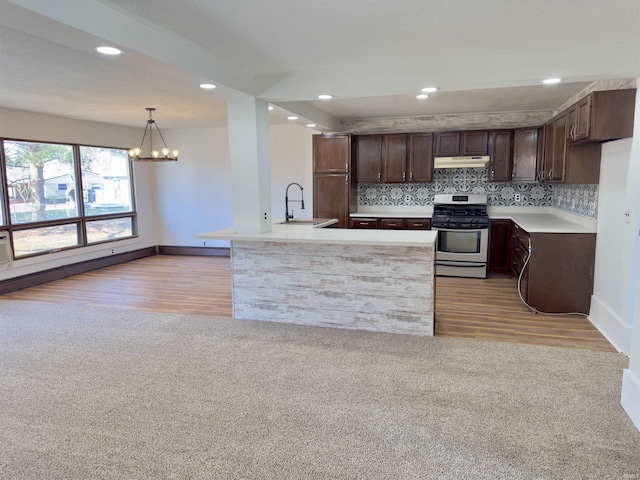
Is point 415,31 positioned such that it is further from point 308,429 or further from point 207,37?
point 308,429

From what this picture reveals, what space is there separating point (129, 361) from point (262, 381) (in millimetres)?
1190

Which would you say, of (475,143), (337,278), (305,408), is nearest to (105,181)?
(337,278)

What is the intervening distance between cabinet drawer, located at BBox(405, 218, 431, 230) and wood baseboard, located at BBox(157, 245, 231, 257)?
3.54m

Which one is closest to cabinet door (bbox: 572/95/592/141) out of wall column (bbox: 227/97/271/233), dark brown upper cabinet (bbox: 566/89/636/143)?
dark brown upper cabinet (bbox: 566/89/636/143)

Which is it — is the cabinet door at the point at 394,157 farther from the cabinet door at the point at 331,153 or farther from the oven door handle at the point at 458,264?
the oven door handle at the point at 458,264

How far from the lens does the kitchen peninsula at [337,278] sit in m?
3.85

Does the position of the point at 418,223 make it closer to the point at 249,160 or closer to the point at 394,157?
the point at 394,157

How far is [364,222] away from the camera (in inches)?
261

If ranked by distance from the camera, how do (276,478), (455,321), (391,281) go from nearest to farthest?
(276,478)
(391,281)
(455,321)

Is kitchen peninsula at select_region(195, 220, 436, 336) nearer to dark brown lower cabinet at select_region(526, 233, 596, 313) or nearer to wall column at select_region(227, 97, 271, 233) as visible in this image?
wall column at select_region(227, 97, 271, 233)

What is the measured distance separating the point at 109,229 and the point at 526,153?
709 centimetres

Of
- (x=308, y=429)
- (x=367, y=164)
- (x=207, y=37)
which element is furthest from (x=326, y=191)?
(x=308, y=429)

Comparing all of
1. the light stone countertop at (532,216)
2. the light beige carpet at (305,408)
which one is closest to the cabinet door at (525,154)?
the light stone countertop at (532,216)

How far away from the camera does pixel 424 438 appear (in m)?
2.33
